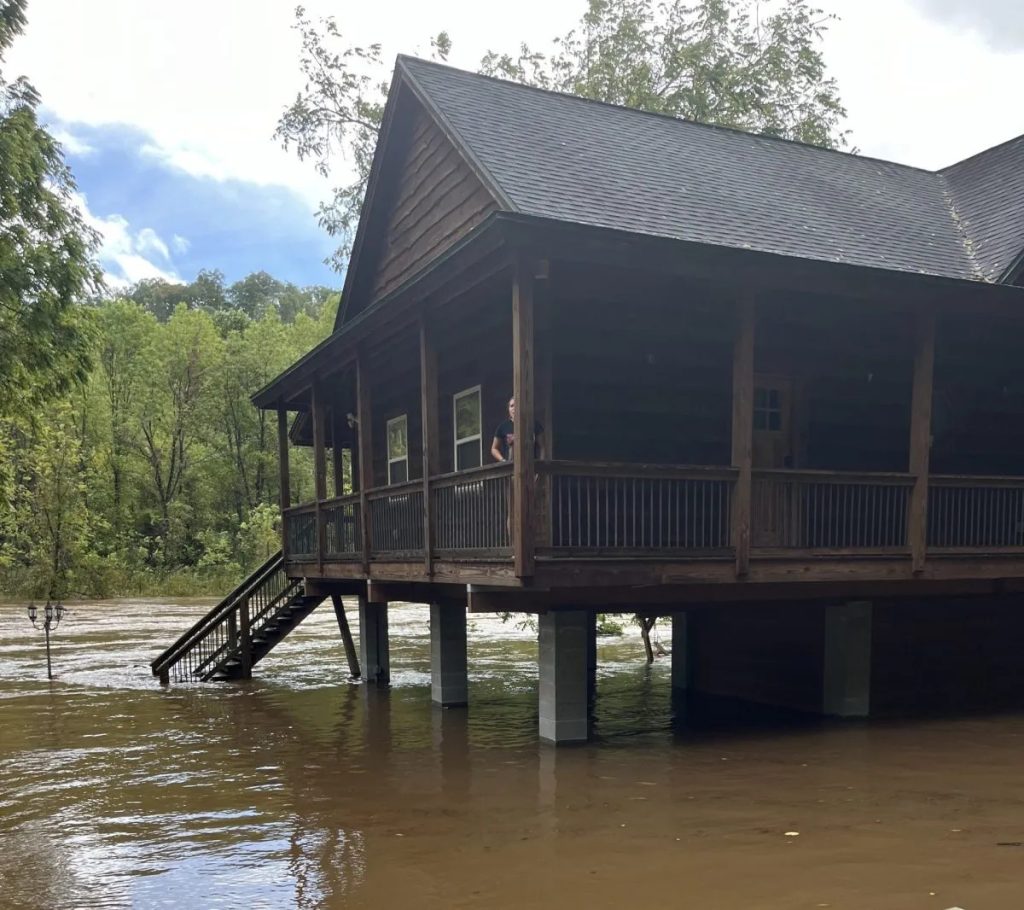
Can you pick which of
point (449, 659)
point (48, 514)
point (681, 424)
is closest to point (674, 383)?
point (681, 424)

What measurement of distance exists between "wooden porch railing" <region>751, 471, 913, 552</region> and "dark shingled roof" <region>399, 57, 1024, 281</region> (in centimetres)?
254

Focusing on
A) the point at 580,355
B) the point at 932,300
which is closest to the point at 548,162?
the point at 580,355

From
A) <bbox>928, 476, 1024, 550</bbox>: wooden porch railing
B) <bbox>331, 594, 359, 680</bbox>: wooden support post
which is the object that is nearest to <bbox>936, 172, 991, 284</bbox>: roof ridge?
<bbox>928, 476, 1024, 550</bbox>: wooden porch railing

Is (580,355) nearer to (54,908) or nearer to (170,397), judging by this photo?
(54,908)

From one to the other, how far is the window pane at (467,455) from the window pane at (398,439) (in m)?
2.02

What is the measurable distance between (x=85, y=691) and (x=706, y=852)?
42.0ft

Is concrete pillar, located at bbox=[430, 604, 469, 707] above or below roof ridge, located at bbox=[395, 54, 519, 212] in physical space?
below

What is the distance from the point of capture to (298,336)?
178ft

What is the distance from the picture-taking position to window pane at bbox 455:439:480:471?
12.8m

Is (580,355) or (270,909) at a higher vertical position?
(580,355)

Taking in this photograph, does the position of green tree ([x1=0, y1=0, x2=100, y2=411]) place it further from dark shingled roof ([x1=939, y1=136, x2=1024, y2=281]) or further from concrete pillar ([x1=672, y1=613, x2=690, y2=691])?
dark shingled roof ([x1=939, y1=136, x2=1024, y2=281])

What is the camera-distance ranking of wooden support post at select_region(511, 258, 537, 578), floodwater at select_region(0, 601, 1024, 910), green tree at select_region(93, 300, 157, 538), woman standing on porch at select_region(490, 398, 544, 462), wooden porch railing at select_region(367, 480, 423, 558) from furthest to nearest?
green tree at select_region(93, 300, 157, 538), wooden porch railing at select_region(367, 480, 423, 558), woman standing on porch at select_region(490, 398, 544, 462), wooden support post at select_region(511, 258, 537, 578), floodwater at select_region(0, 601, 1024, 910)

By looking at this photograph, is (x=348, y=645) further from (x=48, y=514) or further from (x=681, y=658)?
(x=48, y=514)

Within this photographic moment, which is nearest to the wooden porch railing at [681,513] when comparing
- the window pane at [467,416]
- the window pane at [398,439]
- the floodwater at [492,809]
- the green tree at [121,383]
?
the window pane at [467,416]
